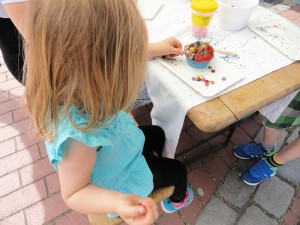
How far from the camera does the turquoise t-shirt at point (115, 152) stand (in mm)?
A: 666

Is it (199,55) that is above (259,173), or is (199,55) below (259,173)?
above

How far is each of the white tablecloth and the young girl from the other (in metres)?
0.19

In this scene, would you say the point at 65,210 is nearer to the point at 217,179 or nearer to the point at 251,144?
the point at 217,179

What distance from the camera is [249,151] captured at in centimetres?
172

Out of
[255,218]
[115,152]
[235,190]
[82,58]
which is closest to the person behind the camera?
[82,58]

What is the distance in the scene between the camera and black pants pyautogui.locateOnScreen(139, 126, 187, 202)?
106 cm

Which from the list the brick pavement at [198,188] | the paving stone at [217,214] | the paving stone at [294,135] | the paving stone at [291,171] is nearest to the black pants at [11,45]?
the brick pavement at [198,188]

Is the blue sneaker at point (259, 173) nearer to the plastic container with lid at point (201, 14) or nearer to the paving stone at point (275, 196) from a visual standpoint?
the paving stone at point (275, 196)

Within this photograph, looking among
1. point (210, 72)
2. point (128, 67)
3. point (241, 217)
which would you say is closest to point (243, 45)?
point (210, 72)

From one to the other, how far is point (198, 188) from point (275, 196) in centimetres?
48

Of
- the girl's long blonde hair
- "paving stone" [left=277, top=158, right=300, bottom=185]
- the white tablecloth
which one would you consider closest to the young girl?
the girl's long blonde hair

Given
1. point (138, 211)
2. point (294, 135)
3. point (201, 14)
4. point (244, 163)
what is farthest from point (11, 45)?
point (294, 135)

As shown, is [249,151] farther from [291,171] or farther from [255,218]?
[255,218]

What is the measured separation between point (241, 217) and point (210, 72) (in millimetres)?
1013
